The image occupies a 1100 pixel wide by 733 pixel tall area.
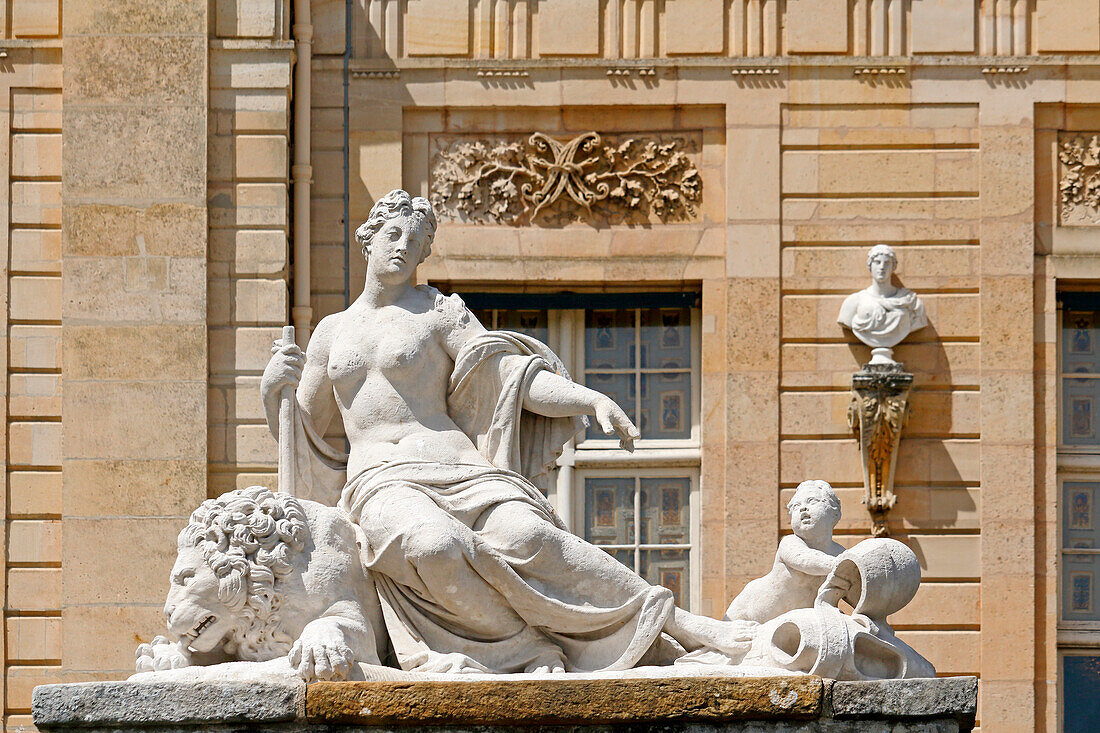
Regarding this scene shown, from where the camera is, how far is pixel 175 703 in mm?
7844

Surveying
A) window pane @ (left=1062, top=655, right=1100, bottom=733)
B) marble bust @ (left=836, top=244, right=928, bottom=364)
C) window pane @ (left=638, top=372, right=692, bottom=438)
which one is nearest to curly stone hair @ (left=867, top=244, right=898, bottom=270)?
marble bust @ (left=836, top=244, right=928, bottom=364)

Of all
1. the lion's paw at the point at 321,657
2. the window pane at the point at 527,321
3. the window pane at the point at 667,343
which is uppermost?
the window pane at the point at 527,321

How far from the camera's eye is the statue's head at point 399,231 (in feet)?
29.6

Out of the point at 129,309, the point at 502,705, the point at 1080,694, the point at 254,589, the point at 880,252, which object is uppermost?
the point at 880,252

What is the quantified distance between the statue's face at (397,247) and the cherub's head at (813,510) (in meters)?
1.75

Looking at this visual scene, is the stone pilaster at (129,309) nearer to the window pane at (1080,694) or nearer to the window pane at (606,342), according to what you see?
the window pane at (606,342)

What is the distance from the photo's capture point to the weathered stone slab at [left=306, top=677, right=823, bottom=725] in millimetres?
7879

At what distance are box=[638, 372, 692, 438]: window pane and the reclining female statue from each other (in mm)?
5636

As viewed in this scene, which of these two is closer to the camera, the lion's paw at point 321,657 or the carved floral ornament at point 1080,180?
the lion's paw at point 321,657

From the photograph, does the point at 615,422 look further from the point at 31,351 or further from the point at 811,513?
the point at 31,351

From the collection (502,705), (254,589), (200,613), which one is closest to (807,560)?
(502,705)

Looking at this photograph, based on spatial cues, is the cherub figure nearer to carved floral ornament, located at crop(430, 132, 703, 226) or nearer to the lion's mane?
the lion's mane

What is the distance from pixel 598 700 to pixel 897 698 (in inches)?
41.4

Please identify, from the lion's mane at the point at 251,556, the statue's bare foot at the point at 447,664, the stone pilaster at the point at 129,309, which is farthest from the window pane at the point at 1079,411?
the lion's mane at the point at 251,556
